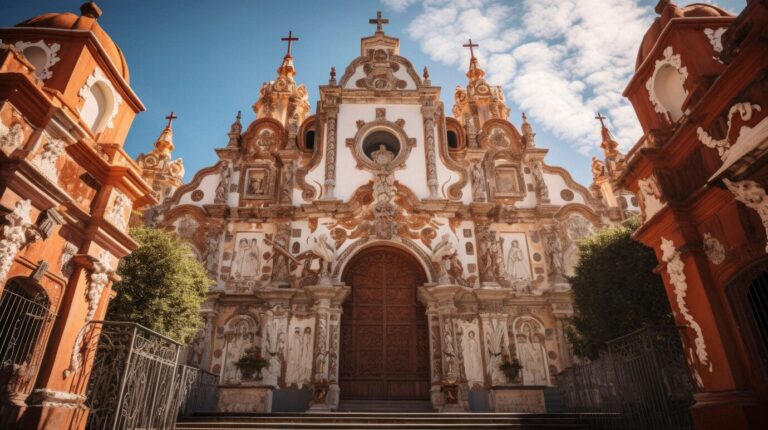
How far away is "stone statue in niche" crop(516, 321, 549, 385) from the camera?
586 inches

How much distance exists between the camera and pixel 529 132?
63.8 ft

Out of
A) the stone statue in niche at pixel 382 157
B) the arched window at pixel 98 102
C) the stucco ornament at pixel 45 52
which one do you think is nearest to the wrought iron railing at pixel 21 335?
the arched window at pixel 98 102

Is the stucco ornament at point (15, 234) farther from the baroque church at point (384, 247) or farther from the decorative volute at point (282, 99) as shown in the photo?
the decorative volute at point (282, 99)

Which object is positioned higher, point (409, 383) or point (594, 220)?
point (594, 220)

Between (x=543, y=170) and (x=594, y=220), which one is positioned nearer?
(x=594, y=220)

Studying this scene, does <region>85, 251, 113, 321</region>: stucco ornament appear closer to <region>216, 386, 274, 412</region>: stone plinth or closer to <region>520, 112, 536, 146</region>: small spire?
<region>216, 386, 274, 412</region>: stone plinth

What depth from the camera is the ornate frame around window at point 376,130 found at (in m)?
18.0

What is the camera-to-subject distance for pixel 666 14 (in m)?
8.73

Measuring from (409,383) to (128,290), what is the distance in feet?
28.5

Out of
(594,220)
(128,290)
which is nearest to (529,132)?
(594,220)

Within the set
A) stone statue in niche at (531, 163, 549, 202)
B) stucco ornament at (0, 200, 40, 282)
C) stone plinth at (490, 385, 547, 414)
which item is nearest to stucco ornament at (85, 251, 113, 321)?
stucco ornament at (0, 200, 40, 282)

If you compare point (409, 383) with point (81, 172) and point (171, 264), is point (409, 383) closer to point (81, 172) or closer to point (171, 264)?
point (171, 264)

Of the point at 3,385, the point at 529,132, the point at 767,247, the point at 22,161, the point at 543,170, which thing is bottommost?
the point at 3,385

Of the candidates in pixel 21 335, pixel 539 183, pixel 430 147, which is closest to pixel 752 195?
pixel 21 335
